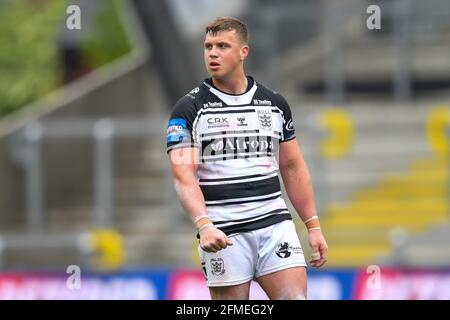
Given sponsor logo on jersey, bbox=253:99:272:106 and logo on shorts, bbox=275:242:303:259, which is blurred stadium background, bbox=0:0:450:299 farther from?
sponsor logo on jersey, bbox=253:99:272:106

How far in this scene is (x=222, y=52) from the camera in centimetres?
759

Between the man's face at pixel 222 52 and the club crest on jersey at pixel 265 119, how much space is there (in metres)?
0.30

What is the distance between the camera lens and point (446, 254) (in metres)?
15.2

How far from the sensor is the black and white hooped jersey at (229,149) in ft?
24.9

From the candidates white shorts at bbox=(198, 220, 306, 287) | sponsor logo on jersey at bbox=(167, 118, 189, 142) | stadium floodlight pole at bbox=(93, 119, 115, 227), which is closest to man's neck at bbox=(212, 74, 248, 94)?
sponsor logo on jersey at bbox=(167, 118, 189, 142)

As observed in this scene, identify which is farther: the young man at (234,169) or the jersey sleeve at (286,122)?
the jersey sleeve at (286,122)

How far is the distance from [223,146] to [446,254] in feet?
26.6

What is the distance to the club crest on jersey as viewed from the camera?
7.67 m

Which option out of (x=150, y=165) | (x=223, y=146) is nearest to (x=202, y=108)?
(x=223, y=146)

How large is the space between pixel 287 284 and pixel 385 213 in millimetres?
8541

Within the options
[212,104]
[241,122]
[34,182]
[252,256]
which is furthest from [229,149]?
[34,182]

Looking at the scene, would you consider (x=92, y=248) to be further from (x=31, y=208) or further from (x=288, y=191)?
(x=288, y=191)

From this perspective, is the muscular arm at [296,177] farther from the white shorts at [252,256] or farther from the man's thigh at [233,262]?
the man's thigh at [233,262]

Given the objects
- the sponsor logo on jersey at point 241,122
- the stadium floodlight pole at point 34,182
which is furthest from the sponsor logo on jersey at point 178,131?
the stadium floodlight pole at point 34,182
